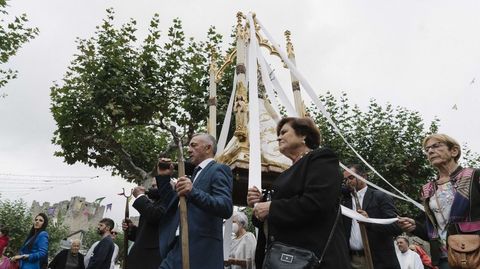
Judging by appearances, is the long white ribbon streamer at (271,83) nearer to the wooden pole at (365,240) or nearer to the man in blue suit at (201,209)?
the wooden pole at (365,240)

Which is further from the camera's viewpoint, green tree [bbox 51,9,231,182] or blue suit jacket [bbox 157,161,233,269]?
green tree [bbox 51,9,231,182]

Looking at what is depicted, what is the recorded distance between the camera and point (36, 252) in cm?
689

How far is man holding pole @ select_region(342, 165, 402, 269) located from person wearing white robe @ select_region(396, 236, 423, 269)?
3453mm

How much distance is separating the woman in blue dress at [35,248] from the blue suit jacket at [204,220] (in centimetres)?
402

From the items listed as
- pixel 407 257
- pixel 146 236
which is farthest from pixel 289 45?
pixel 146 236

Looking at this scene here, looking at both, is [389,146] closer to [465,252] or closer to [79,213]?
[465,252]

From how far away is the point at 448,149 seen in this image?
12.3 feet

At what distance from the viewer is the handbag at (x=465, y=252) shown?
2.70 metres

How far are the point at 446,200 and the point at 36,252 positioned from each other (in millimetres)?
6081

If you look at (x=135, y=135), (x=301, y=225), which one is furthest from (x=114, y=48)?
(x=301, y=225)

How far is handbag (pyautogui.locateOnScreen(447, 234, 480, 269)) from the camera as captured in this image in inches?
106

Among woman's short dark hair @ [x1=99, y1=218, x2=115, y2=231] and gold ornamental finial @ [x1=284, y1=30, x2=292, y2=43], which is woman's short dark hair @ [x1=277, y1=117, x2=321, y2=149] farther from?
gold ornamental finial @ [x1=284, y1=30, x2=292, y2=43]

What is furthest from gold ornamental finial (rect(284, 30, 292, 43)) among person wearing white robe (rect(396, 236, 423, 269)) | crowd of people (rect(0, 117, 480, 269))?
person wearing white robe (rect(396, 236, 423, 269))

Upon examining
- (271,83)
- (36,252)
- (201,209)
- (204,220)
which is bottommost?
(36,252)
